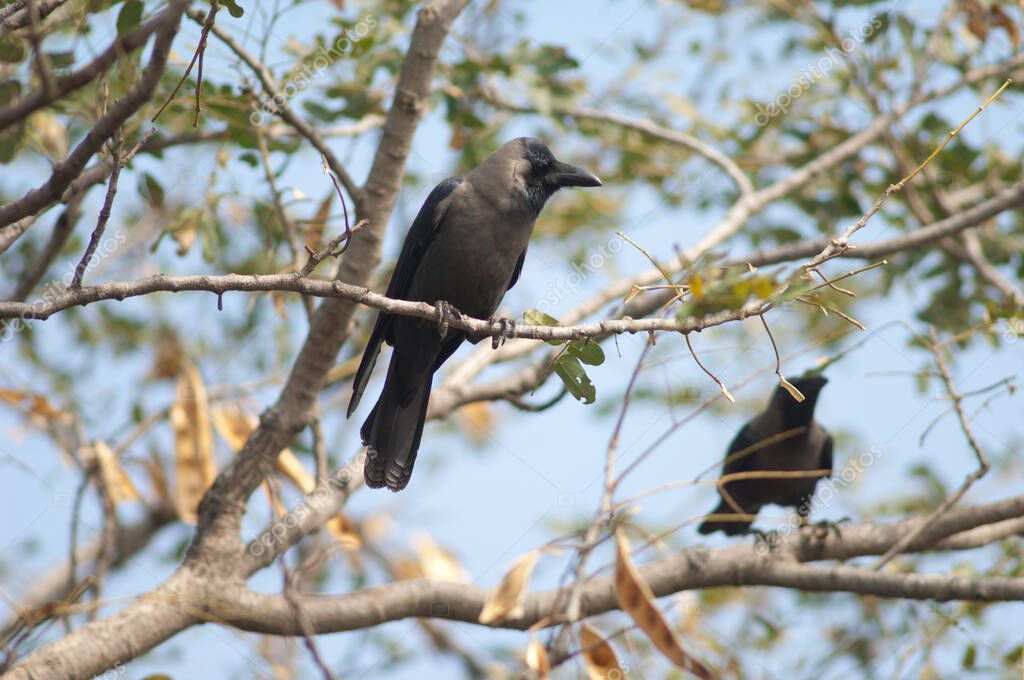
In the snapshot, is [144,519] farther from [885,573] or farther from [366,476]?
[885,573]

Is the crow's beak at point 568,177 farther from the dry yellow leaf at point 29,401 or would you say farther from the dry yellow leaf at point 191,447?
the dry yellow leaf at point 29,401

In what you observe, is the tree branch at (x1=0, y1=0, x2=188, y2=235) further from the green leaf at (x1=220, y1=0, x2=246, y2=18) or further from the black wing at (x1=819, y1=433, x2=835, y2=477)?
the black wing at (x1=819, y1=433, x2=835, y2=477)

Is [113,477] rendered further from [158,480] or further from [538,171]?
[538,171]

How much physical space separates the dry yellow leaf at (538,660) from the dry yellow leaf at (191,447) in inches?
118

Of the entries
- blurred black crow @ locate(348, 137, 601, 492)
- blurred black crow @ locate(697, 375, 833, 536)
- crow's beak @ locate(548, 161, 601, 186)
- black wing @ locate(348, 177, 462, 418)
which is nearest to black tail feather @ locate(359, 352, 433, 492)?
blurred black crow @ locate(348, 137, 601, 492)

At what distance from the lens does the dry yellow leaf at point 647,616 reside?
2.38 metres

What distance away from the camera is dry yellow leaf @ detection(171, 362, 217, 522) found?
5000 mm

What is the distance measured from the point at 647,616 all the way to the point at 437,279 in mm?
2480

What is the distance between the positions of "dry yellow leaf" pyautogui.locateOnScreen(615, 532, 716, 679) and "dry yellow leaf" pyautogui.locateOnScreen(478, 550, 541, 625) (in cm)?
28

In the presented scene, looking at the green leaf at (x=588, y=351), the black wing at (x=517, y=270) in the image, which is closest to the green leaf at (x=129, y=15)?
the green leaf at (x=588, y=351)

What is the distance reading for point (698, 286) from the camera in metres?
2.44

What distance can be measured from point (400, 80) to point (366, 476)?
1.83 meters

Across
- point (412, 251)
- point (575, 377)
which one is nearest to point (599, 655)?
point (575, 377)

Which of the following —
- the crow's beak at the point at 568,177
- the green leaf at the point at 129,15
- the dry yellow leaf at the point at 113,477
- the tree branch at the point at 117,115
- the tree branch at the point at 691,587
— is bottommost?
the tree branch at the point at 691,587
